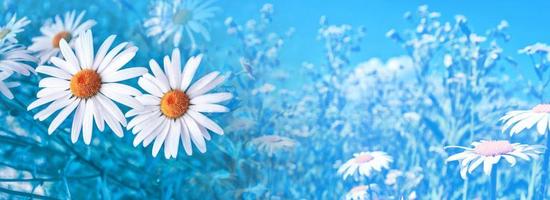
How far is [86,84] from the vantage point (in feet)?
3.40

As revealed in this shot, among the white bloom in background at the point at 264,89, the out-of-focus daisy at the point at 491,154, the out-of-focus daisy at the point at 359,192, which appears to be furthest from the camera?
the white bloom in background at the point at 264,89

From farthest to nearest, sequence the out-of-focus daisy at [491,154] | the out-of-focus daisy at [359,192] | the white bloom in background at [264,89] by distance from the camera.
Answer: the white bloom in background at [264,89], the out-of-focus daisy at [359,192], the out-of-focus daisy at [491,154]

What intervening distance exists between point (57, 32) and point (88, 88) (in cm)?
21

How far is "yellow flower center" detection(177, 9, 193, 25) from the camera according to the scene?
117 cm

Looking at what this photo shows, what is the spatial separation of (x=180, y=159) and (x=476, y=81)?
471 mm

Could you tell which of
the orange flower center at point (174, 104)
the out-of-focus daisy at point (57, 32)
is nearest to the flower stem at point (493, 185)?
the orange flower center at point (174, 104)

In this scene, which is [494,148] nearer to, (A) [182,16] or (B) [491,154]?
(B) [491,154]

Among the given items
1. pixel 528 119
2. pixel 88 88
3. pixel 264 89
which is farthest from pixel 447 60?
pixel 88 88

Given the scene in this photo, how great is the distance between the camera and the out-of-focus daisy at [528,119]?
910 millimetres

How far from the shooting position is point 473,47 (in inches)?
39.6

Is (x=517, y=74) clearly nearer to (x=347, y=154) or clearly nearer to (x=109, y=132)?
(x=347, y=154)

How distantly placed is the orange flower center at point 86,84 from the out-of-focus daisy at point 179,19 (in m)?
0.16

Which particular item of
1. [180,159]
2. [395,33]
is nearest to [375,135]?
[395,33]

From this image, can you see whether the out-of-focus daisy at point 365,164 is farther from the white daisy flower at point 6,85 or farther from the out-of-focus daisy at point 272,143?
the white daisy flower at point 6,85
